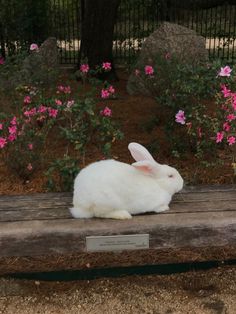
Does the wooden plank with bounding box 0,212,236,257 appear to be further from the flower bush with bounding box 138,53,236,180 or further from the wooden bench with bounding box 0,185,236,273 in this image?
the flower bush with bounding box 138,53,236,180

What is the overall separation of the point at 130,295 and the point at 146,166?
2.75 ft

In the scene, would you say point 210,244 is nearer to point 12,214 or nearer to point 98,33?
point 12,214

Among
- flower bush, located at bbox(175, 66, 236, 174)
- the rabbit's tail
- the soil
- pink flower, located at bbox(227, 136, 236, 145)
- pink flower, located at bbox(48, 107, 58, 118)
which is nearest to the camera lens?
the rabbit's tail

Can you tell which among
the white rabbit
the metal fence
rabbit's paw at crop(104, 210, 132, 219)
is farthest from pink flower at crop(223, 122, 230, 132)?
the metal fence

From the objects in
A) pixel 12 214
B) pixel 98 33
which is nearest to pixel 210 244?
pixel 12 214

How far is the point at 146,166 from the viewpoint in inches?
111

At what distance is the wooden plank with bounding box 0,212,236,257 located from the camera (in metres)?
2.81

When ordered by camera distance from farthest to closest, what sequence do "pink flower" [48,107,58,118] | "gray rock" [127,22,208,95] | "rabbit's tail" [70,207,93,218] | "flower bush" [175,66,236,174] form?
1. "gray rock" [127,22,208,95]
2. "pink flower" [48,107,58,118]
3. "flower bush" [175,66,236,174]
4. "rabbit's tail" [70,207,93,218]

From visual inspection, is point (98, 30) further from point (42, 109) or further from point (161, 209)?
point (161, 209)

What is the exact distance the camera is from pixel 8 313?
297 centimetres

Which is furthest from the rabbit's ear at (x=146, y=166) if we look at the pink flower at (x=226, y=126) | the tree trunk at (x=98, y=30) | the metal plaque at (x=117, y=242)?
the tree trunk at (x=98, y=30)

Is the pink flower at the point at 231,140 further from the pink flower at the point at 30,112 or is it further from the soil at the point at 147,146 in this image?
the pink flower at the point at 30,112

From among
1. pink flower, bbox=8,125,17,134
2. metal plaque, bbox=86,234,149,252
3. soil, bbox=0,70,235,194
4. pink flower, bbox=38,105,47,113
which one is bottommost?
soil, bbox=0,70,235,194

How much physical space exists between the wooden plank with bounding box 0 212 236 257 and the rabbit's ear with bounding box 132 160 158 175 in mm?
254
